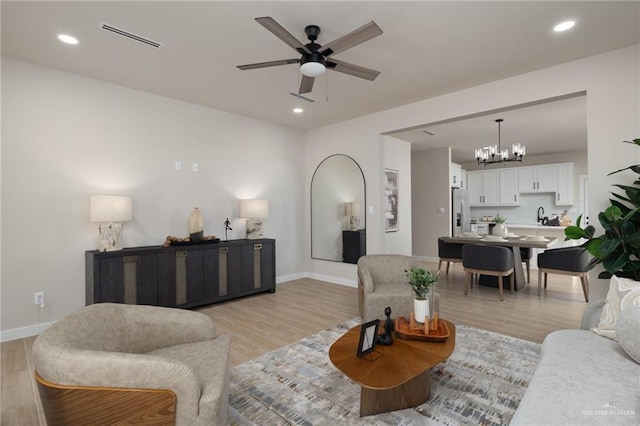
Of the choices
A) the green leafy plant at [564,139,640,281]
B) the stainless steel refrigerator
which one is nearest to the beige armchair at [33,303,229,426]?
the green leafy plant at [564,139,640,281]

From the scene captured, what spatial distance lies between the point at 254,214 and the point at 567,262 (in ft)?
14.7

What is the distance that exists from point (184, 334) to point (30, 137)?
9.60ft

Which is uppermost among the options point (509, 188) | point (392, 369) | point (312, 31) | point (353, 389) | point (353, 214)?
point (312, 31)

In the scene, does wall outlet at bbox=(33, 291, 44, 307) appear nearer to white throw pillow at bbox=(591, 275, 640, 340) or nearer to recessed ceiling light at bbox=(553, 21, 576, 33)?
white throw pillow at bbox=(591, 275, 640, 340)

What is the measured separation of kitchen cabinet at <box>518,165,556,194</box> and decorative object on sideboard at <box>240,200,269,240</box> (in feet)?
22.6

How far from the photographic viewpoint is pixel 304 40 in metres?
2.87

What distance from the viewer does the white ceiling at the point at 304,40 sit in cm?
240

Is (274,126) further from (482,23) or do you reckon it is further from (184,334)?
(184,334)

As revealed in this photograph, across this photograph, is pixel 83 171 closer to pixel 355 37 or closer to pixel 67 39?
pixel 67 39

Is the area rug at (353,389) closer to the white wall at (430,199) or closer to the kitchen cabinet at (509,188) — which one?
the white wall at (430,199)

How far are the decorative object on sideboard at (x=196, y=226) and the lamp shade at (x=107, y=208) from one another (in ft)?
2.73

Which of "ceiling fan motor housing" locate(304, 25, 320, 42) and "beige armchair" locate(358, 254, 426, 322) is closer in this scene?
"ceiling fan motor housing" locate(304, 25, 320, 42)

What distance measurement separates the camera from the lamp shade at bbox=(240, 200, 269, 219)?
188 inches

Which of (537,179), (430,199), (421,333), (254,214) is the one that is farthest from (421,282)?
(537,179)
